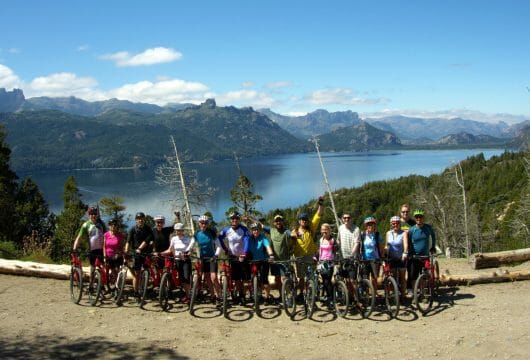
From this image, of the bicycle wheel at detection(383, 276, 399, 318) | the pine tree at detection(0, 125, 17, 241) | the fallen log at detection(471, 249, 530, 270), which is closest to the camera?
the bicycle wheel at detection(383, 276, 399, 318)

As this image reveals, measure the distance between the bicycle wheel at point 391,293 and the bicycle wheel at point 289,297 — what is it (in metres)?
1.76

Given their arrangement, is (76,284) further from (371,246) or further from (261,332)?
(371,246)

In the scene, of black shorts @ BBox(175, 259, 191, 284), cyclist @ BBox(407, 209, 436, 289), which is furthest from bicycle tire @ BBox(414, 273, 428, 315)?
black shorts @ BBox(175, 259, 191, 284)

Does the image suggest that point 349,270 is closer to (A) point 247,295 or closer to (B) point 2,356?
(A) point 247,295

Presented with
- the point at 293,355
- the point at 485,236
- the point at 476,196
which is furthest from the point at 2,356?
the point at 476,196

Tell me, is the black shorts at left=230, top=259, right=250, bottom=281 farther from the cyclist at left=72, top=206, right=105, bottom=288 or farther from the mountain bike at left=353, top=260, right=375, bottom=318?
the cyclist at left=72, top=206, right=105, bottom=288

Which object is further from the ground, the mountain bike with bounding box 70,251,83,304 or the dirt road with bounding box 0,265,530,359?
the mountain bike with bounding box 70,251,83,304

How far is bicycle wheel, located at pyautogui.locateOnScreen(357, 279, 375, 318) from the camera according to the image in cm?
830

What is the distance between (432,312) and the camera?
8.60 metres

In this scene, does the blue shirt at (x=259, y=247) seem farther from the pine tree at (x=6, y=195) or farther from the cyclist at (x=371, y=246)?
the pine tree at (x=6, y=195)

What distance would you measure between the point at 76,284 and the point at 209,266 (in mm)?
3205

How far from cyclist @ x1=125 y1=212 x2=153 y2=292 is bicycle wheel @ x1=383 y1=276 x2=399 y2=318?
4.85 meters

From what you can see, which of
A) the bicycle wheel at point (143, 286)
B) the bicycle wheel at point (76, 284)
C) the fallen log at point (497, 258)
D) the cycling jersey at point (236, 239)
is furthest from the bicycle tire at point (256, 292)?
the fallen log at point (497, 258)

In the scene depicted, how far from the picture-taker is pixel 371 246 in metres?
8.74
